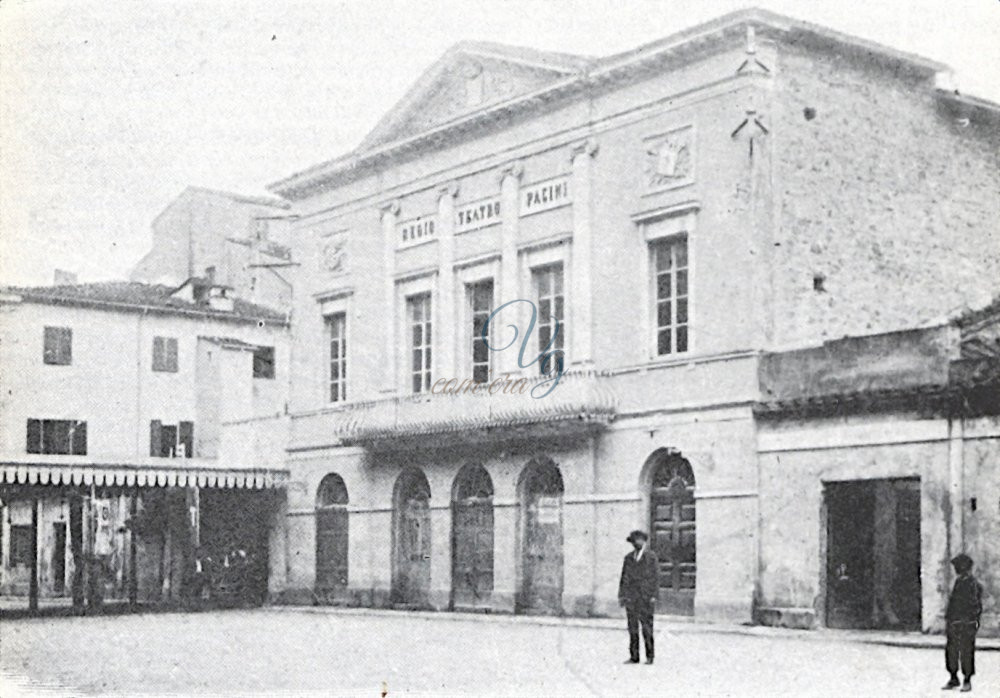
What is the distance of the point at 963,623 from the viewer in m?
13.2

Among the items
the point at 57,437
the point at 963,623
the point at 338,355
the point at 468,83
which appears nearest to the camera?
the point at 963,623

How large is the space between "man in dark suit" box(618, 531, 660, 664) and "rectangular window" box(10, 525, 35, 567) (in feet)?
94.9

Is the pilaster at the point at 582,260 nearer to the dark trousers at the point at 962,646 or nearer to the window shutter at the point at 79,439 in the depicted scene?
the dark trousers at the point at 962,646

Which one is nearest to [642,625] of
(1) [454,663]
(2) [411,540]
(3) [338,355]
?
(1) [454,663]

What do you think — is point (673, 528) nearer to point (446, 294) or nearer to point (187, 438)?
point (446, 294)

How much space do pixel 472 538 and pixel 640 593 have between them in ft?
35.7

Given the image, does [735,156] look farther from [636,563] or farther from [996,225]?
[636,563]

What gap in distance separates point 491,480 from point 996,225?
9.50 meters

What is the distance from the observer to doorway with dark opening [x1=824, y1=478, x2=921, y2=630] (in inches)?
777

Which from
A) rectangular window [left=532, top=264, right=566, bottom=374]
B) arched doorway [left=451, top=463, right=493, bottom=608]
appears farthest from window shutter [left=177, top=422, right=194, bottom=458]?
rectangular window [left=532, top=264, right=566, bottom=374]

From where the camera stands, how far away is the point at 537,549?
24.8 metres

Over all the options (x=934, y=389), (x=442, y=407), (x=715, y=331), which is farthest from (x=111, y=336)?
(x=934, y=389)

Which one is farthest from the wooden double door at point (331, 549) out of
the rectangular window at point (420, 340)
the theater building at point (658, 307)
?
the rectangular window at point (420, 340)

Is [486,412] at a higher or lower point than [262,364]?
lower
